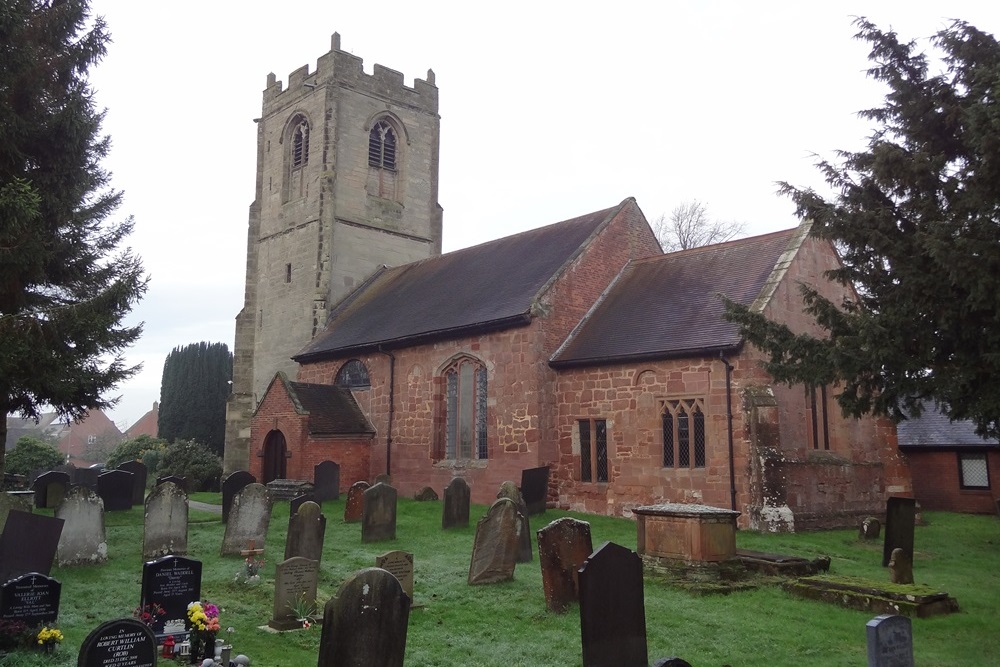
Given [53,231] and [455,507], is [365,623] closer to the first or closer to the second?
[455,507]

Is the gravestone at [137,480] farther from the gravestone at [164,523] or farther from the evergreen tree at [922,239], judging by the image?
the evergreen tree at [922,239]

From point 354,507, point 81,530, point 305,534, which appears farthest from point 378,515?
point 81,530

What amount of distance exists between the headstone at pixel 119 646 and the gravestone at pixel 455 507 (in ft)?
32.7

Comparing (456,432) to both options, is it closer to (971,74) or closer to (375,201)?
(375,201)

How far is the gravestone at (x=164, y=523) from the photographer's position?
12547mm

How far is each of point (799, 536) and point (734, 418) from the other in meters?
2.70

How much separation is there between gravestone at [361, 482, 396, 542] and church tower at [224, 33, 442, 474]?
1530 centimetres

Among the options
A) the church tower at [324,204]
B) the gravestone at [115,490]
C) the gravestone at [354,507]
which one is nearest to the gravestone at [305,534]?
the gravestone at [354,507]

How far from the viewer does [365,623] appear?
6.32 meters

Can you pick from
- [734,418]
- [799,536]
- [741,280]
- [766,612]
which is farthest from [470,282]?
[766,612]

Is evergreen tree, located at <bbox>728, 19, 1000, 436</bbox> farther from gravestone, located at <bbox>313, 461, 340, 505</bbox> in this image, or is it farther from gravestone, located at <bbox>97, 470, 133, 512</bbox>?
gravestone, located at <bbox>97, 470, 133, 512</bbox>

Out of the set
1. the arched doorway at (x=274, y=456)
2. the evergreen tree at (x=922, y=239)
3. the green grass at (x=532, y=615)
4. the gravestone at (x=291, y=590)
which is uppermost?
the evergreen tree at (x=922, y=239)

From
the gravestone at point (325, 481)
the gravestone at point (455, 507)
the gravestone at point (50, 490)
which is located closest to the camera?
the gravestone at point (455, 507)

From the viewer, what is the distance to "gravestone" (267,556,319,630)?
8773 mm
